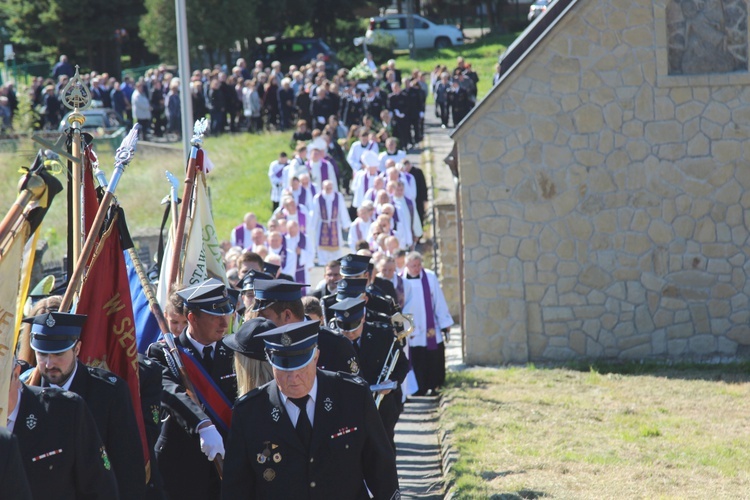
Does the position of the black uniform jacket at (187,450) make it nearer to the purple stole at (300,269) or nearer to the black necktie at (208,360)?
the black necktie at (208,360)

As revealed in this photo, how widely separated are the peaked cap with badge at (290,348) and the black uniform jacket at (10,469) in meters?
1.42

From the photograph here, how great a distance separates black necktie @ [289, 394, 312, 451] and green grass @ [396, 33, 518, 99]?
126 feet

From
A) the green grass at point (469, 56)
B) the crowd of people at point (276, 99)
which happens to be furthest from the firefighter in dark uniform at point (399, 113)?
the green grass at point (469, 56)

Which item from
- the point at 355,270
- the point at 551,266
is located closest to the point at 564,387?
the point at 551,266

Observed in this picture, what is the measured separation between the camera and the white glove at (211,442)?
602 centimetres

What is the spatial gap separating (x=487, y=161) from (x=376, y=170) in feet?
24.9

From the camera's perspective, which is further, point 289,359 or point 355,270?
point 355,270

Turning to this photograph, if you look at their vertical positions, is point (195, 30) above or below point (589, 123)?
above

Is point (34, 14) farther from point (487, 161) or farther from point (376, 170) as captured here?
point (487, 161)

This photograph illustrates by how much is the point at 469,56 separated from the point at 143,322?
42.2 m

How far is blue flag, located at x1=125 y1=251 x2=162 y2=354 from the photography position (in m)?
7.69

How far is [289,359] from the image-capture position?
5148mm

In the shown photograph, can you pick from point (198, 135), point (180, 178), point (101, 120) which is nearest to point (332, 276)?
point (198, 135)

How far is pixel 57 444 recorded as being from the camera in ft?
16.3
